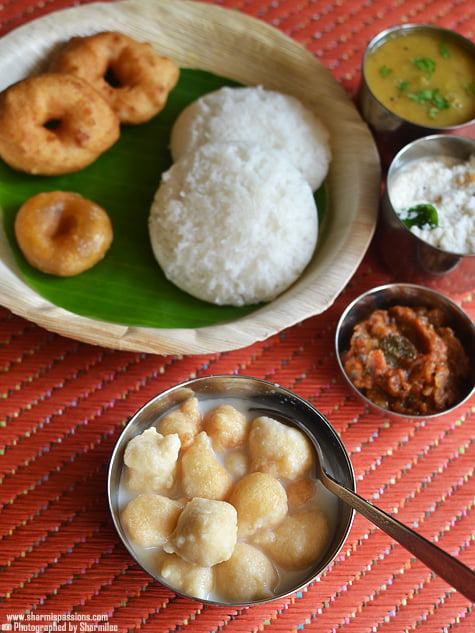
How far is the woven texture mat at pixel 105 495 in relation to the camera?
1.77 meters

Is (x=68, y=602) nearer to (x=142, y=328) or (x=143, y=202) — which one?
(x=142, y=328)

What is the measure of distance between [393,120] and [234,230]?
75cm

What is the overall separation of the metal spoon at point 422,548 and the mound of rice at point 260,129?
126cm

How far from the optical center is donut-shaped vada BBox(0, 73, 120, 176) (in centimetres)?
225

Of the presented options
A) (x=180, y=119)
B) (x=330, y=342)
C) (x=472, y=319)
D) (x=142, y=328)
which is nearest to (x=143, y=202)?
(x=180, y=119)

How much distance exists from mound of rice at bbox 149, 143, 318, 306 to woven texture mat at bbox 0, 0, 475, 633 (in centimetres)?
22

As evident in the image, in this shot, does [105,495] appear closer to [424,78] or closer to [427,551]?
[427,551]

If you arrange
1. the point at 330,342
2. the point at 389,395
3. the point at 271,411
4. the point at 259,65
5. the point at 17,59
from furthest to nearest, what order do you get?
Result: the point at 259,65 < the point at 17,59 < the point at 330,342 < the point at 389,395 < the point at 271,411

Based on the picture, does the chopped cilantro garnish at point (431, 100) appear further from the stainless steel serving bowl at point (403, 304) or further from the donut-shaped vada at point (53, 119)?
the donut-shaped vada at point (53, 119)

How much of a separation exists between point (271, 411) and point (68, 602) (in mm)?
759

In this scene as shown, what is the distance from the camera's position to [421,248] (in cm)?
214

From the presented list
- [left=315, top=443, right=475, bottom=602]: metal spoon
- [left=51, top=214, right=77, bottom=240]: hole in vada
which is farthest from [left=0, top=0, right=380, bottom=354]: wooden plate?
[left=315, top=443, right=475, bottom=602]: metal spoon

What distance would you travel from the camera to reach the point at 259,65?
2582mm

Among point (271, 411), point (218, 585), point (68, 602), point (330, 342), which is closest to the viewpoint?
point (218, 585)
